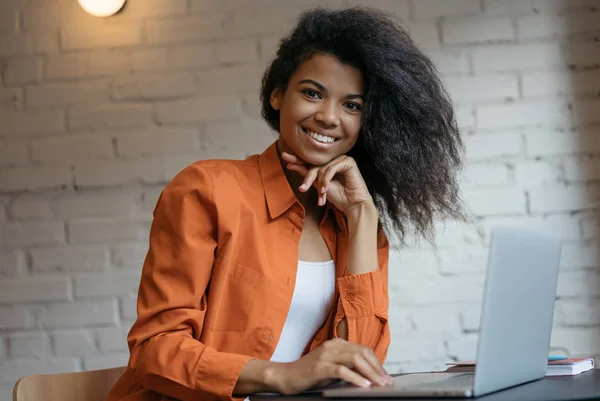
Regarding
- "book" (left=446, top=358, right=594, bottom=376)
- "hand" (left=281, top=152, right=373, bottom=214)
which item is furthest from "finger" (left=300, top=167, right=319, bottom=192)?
"book" (left=446, top=358, right=594, bottom=376)

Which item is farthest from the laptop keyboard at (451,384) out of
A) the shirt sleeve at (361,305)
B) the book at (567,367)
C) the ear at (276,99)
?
the ear at (276,99)

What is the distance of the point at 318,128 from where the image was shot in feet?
5.70

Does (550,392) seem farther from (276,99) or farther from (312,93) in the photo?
(276,99)

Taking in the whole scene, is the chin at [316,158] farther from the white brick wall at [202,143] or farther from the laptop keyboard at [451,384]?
the white brick wall at [202,143]

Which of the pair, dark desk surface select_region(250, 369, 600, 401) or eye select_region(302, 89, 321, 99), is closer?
dark desk surface select_region(250, 369, 600, 401)

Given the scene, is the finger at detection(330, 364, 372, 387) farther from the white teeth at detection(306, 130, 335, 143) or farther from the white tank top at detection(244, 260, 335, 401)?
the white teeth at detection(306, 130, 335, 143)

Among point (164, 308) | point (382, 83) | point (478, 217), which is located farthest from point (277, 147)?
point (478, 217)

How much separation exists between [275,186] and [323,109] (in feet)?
0.63

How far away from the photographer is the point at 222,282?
159 centimetres

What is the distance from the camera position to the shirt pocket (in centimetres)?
159

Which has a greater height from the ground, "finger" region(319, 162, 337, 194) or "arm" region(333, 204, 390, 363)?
A: "finger" region(319, 162, 337, 194)

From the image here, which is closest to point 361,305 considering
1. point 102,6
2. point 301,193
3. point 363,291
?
point 363,291

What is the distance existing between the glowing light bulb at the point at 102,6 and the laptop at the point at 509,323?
1.73 meters

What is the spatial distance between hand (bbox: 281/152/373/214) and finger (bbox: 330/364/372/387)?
521 millimetres
